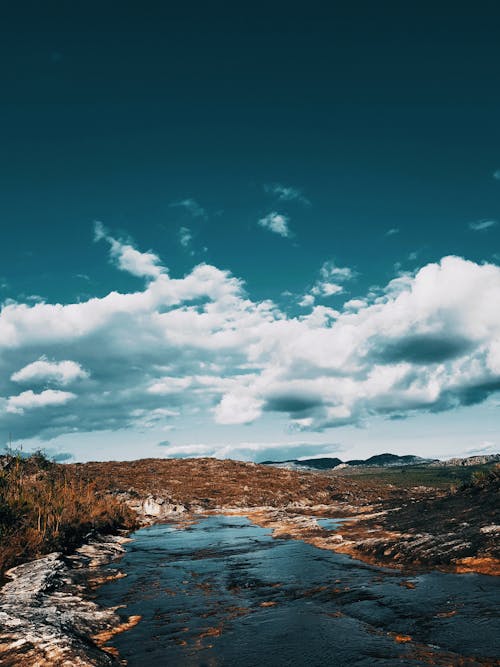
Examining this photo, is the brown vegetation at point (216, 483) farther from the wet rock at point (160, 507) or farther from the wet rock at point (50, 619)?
the wet rock at point (50, 619)

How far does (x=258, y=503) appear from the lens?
50031 mm

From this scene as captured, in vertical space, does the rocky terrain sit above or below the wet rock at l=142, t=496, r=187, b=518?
above

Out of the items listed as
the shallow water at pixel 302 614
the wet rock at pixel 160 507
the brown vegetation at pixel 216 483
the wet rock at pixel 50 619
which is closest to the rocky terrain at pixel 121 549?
the wet rock at pixel 50 619

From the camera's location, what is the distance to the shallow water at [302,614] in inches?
260

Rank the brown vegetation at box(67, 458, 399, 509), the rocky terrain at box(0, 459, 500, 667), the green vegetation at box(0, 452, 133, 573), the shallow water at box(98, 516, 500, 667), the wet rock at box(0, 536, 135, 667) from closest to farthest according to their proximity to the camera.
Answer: the wet rock at box(0, 536, 135, 667) → the shallow water at box(98, 516, 500, 667) → the rocky terrain at box(0, 459, 500, 667) → the green vegetation at box(0, 452, 133, 573) → the brown vegetation at box(67, 458, 399, 509)

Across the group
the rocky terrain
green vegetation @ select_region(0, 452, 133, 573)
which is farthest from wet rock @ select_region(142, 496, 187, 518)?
green vegetation @ select_region(0, 452, 133, 573)

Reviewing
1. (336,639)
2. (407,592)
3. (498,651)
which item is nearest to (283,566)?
(407,592)

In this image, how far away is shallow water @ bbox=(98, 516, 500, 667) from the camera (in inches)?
260

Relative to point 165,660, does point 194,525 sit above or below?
below

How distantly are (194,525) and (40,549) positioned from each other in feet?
63.0

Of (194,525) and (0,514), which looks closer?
(0,514)

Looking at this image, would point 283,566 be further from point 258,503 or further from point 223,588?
point 258,503

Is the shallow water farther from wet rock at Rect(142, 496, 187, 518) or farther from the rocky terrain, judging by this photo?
wet rock at Rect(142, 496, 187, 518)

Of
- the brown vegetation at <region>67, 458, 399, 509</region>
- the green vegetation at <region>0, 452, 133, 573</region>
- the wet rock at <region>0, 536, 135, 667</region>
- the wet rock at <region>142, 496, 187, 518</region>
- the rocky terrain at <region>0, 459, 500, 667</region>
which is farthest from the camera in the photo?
the brown vegetation at <region>67, 458, 399, 509</region>
